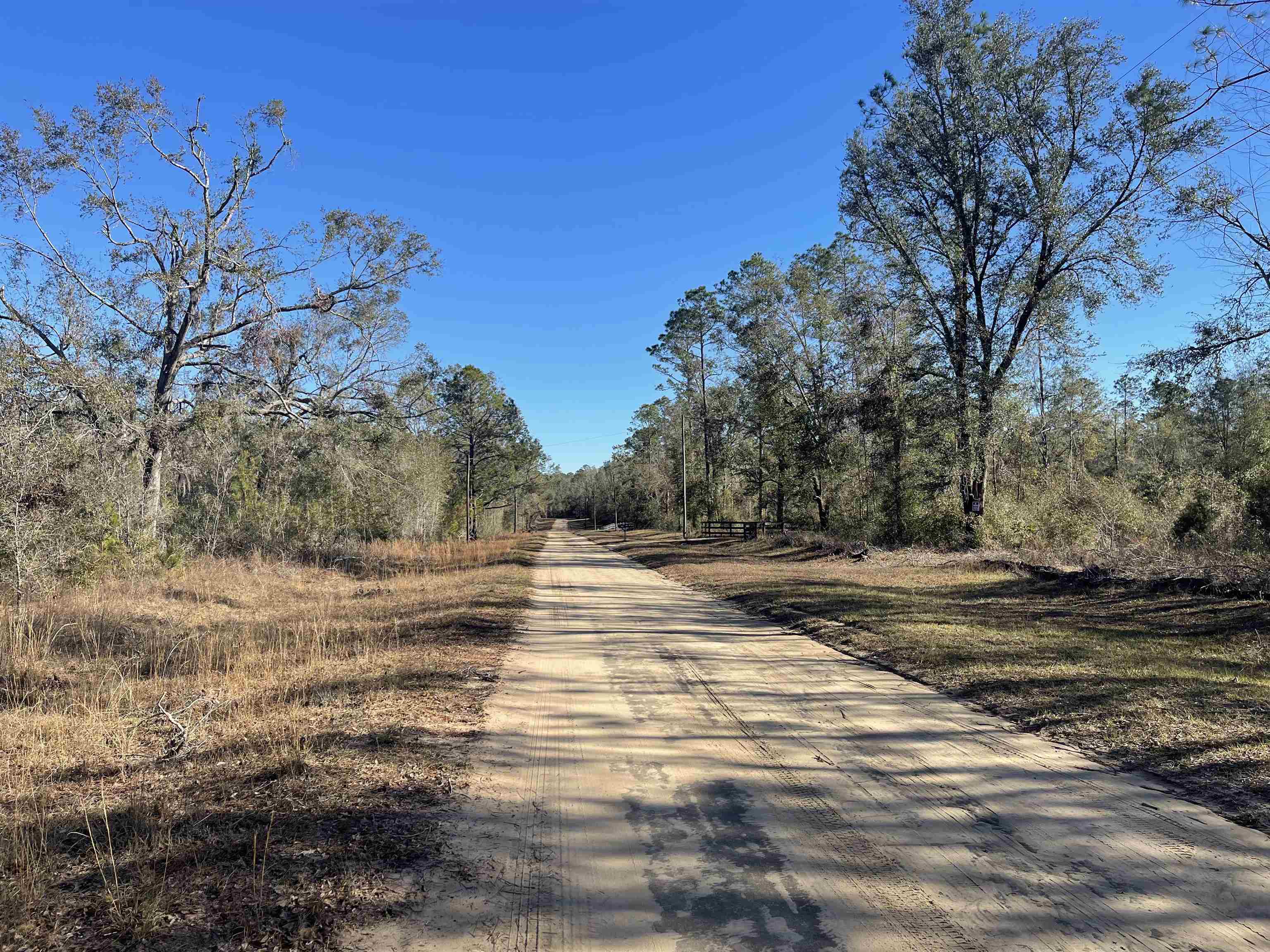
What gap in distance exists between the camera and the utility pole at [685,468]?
36.1 metres

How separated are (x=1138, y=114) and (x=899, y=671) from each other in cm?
1804

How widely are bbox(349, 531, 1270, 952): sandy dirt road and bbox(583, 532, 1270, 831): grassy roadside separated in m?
0.47

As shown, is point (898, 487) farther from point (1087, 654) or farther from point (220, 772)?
point (220, 772)

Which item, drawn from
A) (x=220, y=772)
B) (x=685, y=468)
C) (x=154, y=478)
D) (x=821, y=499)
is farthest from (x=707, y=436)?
(x=220, y=772)

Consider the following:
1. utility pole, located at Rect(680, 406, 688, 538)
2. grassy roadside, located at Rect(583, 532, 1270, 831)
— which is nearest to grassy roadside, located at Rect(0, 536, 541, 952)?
grassy roadside, located at Rect(583, 532, 1270, 831)

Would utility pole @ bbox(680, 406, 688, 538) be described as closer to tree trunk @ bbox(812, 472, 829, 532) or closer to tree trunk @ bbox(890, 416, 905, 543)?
tree trunk @ bbox(812, 472, 829, 532)

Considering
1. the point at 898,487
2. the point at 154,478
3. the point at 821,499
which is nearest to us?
the point at 154,478

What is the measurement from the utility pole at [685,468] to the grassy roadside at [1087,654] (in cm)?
2108

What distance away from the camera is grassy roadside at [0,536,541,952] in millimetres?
2531

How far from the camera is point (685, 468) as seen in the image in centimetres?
3775

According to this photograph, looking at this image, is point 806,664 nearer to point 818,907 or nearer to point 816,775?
point 816,775

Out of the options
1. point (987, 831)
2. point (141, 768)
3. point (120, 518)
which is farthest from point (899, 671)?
point (120, 518)

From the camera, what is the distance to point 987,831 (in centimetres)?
328

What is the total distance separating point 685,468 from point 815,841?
34.7 metres
